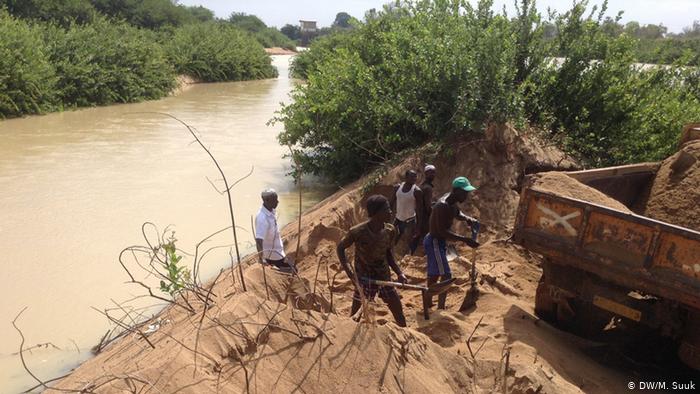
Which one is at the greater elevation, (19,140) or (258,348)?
(258,348)

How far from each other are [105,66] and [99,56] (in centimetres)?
56

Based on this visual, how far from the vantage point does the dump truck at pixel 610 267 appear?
12.7ft

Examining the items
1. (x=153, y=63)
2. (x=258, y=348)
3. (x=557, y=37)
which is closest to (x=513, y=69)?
(x=557, y=37)

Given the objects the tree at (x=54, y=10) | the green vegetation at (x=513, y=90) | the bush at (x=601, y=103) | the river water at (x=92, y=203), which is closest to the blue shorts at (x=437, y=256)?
the river water at (x=92, y=203)

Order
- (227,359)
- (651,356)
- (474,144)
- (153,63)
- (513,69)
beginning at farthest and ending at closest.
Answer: (153,63) < (513,69) < (474,144) < (651,356) < (227,359)

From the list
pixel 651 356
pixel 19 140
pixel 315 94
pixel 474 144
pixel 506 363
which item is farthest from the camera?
pixel 19 140

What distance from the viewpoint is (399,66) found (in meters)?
8.71

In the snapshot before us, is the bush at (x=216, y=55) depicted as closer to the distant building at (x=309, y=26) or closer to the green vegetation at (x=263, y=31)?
the green vegetation at (x=263, y=31)

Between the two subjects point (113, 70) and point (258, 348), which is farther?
point (113, 70)

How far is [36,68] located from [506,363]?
2186 cm

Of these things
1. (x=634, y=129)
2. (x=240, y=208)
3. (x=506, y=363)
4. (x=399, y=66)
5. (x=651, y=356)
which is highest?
(x=399, y=66)

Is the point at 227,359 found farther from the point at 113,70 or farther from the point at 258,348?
the point at 113,70

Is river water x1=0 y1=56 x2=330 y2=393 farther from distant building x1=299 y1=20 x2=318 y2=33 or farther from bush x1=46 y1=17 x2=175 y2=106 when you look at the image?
distant building x1=299 y1=20 x2=318 y2=33

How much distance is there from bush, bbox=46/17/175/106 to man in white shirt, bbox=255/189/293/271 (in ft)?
65.0
